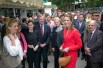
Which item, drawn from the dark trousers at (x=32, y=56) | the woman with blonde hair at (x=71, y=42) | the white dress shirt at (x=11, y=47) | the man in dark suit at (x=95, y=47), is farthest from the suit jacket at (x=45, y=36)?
the white dress shirt at (x=11, y=47)

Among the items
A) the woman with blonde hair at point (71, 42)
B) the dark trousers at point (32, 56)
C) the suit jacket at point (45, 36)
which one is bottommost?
the dark trousers at point (32, 56)

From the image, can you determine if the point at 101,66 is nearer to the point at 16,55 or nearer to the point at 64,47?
the point at 64,47

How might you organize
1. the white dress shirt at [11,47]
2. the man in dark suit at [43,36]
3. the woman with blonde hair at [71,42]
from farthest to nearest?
1. the man in dark suit at [43,36]
2. the woman with blonde hair at [71,42]
3. the white dress shirt at [11,47]

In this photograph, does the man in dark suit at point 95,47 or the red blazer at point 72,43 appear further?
the man in dark suit at point 95,47

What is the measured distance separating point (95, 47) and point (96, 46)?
0.04m

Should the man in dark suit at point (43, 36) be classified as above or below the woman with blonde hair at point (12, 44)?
below

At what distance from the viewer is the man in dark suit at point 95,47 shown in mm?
7254

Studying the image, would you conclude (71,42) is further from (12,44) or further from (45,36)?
(45,36)

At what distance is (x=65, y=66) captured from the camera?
687cm

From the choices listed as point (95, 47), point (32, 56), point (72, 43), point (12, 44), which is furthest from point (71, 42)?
point (32, 56)

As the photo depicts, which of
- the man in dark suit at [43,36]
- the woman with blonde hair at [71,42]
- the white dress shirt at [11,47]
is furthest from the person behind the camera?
the man in dark suit at [43,36]

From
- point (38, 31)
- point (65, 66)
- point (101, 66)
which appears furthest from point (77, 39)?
point (38, 31)

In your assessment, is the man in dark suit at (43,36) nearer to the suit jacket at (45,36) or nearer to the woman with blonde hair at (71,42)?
the suit jacket at (45,36)

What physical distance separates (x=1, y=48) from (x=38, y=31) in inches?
125
